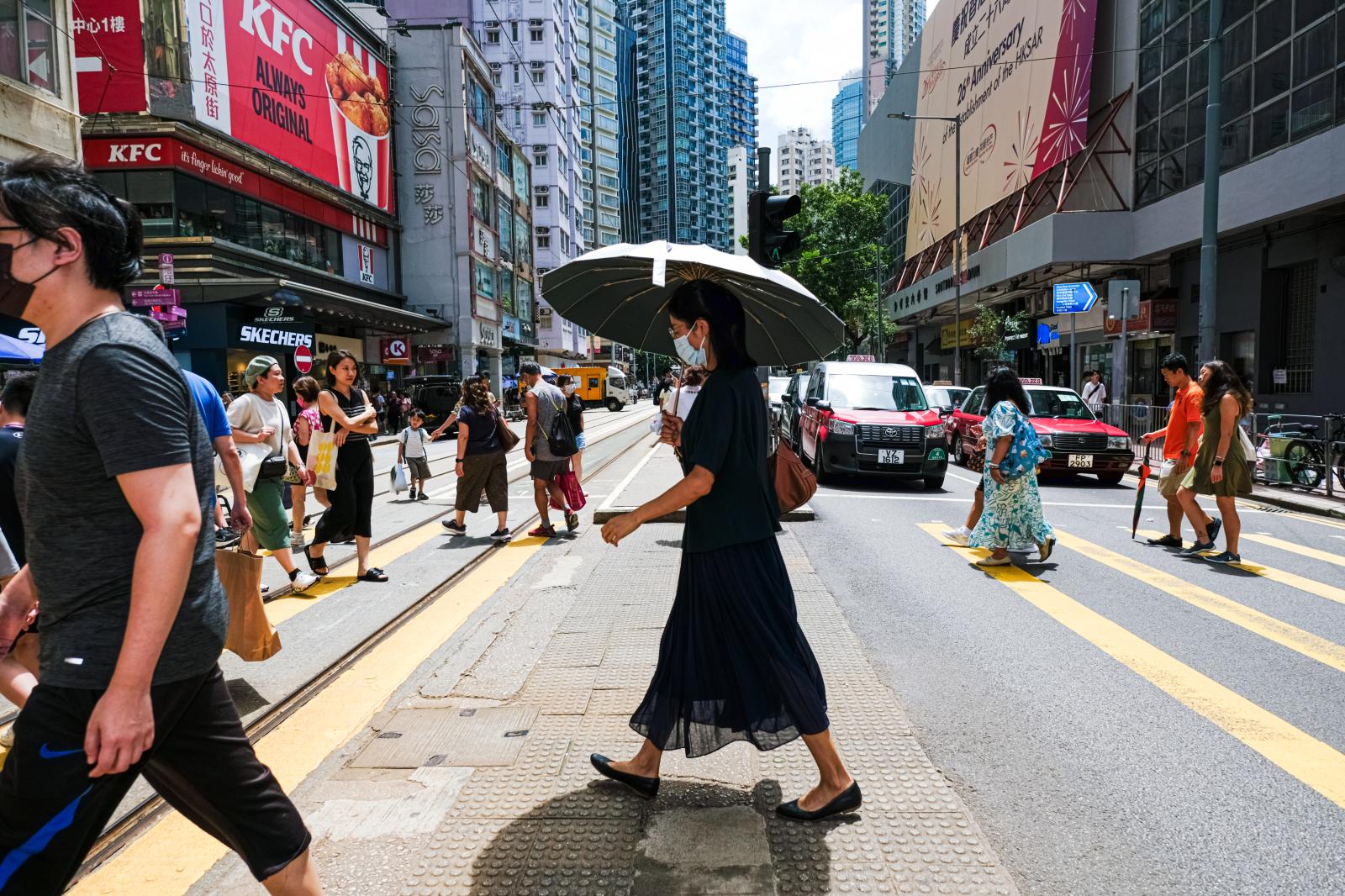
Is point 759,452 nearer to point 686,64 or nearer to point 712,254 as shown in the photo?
point 712,254

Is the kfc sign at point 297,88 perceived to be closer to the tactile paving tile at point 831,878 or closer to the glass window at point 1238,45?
the glass window at point 1238,45

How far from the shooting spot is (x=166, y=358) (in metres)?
1.70

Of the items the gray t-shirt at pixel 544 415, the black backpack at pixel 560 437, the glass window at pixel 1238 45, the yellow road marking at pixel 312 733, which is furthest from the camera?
the glass window at pixel 1238 45

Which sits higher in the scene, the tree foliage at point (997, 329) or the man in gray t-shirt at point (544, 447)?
the tree foliage at point (997, 329)

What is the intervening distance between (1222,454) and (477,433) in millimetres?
6645

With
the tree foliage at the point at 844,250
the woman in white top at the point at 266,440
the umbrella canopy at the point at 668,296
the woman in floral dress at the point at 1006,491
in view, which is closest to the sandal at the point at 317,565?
the woman in white top at the point at 266,440

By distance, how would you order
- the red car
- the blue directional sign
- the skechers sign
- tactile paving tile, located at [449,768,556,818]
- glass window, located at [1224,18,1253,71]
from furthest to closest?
1. the skechers sign
2. the blue directional sign
3. glass window, located at [1224,18,1253,71]
4. the red car
5. tactile paving tile, located at [449,768,556,818]

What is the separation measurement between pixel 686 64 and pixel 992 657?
17356cm

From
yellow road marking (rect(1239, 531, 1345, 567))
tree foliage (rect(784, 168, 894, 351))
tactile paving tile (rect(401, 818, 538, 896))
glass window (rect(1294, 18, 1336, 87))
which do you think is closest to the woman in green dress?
yellow road marking (rect(1239, 531, 1345, 567))

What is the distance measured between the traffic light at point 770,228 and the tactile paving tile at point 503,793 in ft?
18.9

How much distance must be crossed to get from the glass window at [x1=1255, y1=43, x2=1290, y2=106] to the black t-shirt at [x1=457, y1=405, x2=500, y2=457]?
1748cm

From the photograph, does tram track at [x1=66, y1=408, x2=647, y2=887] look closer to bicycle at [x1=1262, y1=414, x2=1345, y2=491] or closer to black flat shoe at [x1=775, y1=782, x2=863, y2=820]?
black flat shoe at [x1=775, y1=782, x2=863, y2=820]

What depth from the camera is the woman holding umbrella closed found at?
9.16ft

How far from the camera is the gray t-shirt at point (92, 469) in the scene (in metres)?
1.60
